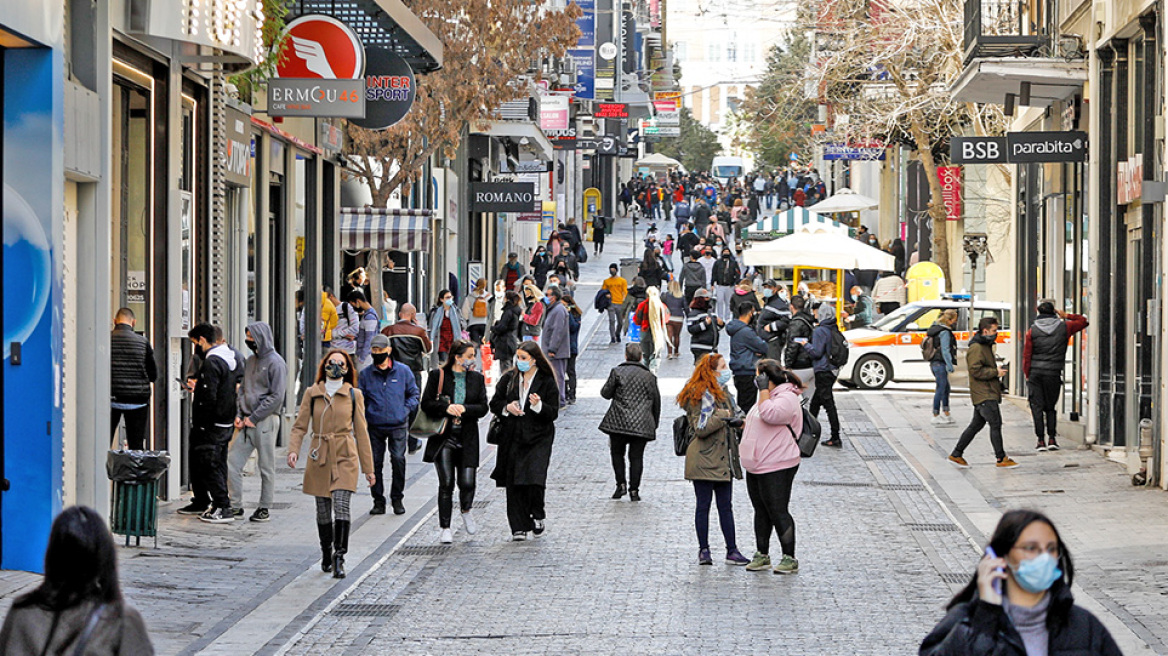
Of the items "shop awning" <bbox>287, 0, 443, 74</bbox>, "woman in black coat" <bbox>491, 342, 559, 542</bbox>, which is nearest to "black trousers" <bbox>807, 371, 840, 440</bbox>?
"shop awning" <bbox>287, 0, 443, 74</bbox>

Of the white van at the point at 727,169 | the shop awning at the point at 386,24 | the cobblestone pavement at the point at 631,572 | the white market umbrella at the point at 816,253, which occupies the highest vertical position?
the white van at the point at 727,169

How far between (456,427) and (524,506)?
82cm

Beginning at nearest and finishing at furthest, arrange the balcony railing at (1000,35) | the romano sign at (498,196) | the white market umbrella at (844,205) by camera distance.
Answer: the balcony railing at (1000,35), the romano sign at (498,196), the white market umbrella at (844,205)

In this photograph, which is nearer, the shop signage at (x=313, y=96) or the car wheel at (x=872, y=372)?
the shop signage at (x=313, y=96)

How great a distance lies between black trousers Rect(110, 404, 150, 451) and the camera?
14180mm

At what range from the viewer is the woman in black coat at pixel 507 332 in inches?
1037

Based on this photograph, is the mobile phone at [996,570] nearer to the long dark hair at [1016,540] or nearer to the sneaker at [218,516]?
the long dark hair at [1016,540]

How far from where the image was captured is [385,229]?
1058 inches

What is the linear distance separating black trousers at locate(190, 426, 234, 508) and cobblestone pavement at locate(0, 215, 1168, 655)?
31 centimetres

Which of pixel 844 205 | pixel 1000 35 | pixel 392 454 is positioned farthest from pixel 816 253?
pixel 392 454

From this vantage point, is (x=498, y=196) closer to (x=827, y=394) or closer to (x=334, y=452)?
(x=827, y=394)

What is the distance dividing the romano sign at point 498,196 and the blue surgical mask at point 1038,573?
1302 inches

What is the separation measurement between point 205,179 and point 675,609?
315 inches

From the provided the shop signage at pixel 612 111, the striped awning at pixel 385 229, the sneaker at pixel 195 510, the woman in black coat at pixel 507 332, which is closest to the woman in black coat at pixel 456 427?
the sneaker at pixel 195 510
